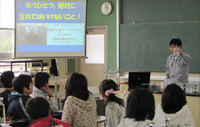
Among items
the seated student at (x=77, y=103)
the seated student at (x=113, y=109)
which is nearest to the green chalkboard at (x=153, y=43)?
the seated student at (x=113, y=109)

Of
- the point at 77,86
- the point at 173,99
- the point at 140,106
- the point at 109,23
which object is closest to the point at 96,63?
the point at 109,23

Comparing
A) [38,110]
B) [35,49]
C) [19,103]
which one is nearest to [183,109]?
[38,110]

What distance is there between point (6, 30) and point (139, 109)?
422cm

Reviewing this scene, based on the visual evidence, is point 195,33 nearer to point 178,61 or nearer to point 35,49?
point 178,61

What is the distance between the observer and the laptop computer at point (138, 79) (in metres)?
4.16

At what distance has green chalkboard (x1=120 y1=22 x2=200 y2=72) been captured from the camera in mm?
5312

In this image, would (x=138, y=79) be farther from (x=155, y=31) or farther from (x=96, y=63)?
(x=96, y=63)

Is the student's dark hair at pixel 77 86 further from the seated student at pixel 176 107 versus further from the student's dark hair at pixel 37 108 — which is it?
the seated student at pixel 176 107

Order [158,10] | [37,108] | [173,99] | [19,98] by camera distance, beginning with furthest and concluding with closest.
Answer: [158,10] < [19,98] < [173,99] < [37,108]

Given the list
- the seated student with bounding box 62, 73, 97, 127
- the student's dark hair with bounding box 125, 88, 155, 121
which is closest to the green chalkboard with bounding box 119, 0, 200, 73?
the seated student with bounding box 62, 73, 97, 127

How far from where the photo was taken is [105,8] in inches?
240

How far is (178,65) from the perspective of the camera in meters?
4.35

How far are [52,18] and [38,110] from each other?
276cm

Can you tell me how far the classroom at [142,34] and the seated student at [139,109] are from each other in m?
3.24
